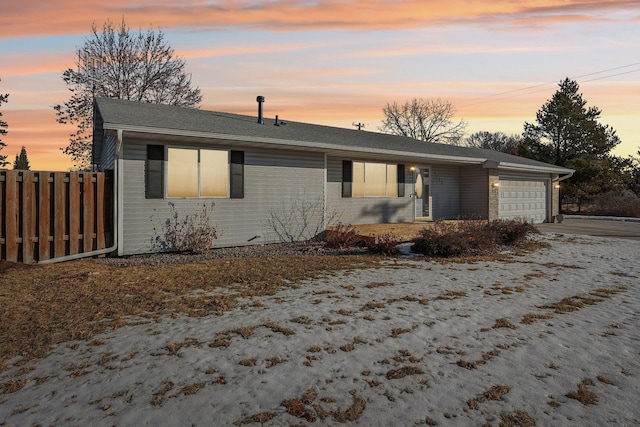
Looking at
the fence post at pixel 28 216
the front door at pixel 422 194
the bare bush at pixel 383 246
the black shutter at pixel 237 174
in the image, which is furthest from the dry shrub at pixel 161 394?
the front door at pixel 422 194

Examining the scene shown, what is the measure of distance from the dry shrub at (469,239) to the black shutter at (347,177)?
3.64 m

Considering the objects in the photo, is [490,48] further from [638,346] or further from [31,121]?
[31,121]

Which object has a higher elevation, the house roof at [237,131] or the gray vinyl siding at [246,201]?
the house roof at [237,131]

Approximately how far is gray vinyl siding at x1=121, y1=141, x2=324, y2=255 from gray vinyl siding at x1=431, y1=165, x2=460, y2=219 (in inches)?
249

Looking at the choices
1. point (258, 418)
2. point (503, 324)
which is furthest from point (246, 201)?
point (258, 418)

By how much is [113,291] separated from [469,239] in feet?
25.8

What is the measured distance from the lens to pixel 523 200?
20.2 metres

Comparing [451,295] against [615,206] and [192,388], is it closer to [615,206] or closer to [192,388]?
[192,388]

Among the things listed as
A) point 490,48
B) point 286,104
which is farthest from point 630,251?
point 286,104

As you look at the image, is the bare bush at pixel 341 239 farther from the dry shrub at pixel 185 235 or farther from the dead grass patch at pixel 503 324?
the dead grass patch at pixel 503 324

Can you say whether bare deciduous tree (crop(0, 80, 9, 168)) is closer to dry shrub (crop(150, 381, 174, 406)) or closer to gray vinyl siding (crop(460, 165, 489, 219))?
gray vinyl siding (crop(460, 165, 489, 219))

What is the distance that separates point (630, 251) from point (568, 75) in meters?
29.4

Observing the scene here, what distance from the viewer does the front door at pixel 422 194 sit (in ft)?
53.7

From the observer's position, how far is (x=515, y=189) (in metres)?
19.7
